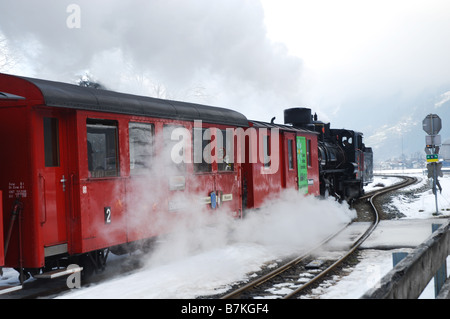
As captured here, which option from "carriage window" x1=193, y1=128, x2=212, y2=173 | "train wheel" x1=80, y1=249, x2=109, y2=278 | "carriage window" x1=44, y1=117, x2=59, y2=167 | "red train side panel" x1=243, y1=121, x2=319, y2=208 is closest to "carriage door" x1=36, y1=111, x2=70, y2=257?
"carriage window" x1=44, y1=117, x2=59, y2=167

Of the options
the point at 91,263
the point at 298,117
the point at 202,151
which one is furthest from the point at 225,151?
the point at 298,117

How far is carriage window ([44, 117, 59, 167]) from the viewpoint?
273 inches

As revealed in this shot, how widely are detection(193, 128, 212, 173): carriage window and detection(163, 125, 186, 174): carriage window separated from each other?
1.59 ft

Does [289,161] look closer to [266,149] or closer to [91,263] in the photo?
[266,149]

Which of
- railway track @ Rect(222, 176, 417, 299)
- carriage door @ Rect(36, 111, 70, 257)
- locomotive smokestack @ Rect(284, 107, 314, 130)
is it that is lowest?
railway track @ Rect(222, 176, 417, 299)

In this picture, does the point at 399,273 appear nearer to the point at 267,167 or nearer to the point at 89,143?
the point at 89,143

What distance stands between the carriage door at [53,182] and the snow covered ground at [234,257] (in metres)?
0.84

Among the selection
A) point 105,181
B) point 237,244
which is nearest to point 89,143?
point 105,181

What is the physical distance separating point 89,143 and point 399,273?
5.02 metres

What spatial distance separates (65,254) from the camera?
727 centimetres

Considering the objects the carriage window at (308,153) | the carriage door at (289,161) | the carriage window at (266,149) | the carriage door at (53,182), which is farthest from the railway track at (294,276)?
the carriage window at (308,153)

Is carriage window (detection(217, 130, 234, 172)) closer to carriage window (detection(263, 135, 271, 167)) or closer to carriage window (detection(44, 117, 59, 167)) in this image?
carriage window (detection(263, 135, 271, 167))

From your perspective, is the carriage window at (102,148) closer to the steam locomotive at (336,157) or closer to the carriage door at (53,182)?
the carriage door at (53,182)

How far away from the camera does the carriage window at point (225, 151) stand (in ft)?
35.2
